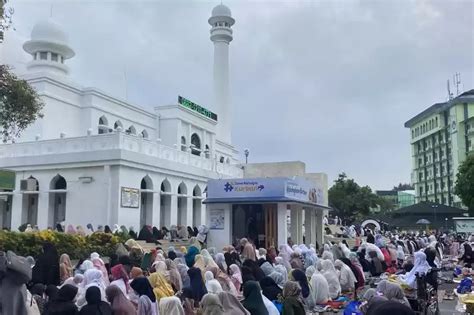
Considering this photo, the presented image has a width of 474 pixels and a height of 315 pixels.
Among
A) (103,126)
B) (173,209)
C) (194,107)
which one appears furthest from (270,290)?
(194,107)

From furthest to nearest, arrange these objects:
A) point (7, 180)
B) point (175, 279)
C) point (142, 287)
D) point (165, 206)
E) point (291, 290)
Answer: point (165, 206), point (7, 180), point (175, 279), point (291, 290), point (142, 287)

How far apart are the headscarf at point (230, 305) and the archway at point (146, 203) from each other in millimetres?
19122

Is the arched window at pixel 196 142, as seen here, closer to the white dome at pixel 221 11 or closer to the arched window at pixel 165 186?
the arched window at pixel 165 186

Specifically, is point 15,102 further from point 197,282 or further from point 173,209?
point 173,209

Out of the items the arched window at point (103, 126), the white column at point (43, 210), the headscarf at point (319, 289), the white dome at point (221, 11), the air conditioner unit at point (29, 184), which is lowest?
the headscarf at point (319, 289)

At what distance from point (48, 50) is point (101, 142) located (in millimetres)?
10658

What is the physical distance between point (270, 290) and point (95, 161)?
16.5 m

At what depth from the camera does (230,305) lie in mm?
5711

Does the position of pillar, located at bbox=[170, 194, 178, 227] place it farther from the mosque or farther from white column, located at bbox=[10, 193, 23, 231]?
white column, located at bbox=[10, 193, 23, 231]

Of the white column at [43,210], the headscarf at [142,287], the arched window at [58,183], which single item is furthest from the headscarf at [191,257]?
the white column at [43,210]

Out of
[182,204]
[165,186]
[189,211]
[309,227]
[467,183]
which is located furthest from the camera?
[467,183]

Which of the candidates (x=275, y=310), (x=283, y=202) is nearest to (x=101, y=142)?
(x=283, y=202)

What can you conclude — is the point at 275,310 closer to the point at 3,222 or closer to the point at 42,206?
the point at 42,206

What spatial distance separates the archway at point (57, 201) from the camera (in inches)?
935
